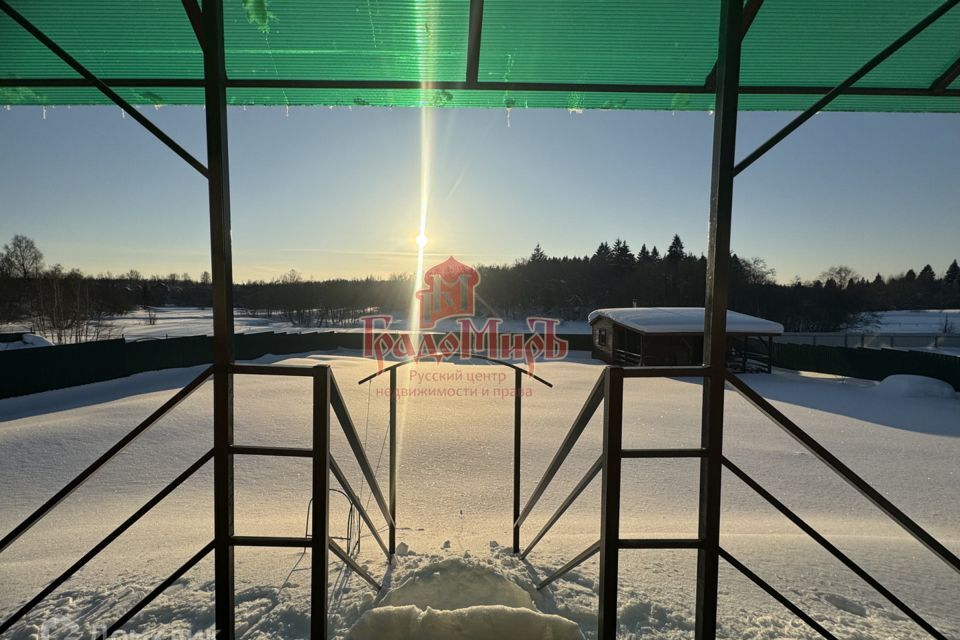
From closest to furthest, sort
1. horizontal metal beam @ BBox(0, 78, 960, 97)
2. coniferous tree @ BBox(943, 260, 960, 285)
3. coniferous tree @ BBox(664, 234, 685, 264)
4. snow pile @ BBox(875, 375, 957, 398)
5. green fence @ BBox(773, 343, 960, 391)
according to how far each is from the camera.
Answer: horizontal metal beam @ BBox(0, 78, 960, 97)
snow pile @ BBox(875, 375, 957, 398)
green fence @ BBox(773, 343, 960, 391)
coniferous tree @ BBox(664, 234, 685, 264)
coniferous tree @ BBox(943, 260, 960, 285)

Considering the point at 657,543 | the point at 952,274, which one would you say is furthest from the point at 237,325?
the point at 952,274

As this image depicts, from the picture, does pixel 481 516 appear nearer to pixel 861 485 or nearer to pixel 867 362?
pixel 861 485

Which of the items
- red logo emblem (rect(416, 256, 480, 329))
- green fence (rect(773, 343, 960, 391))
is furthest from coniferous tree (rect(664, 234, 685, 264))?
green fence (rect(773, 343, 960, 391))

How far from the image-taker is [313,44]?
230cm

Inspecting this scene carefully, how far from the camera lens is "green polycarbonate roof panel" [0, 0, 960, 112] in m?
2.13

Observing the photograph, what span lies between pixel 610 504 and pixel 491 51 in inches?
95.5

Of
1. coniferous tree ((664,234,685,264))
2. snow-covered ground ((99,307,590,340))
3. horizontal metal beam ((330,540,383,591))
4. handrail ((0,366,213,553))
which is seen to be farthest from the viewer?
coniferous tree ((664,234,685,264))

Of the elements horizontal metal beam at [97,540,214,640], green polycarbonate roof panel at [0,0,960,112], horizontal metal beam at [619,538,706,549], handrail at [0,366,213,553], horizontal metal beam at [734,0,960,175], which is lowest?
horizontal metal beam at [97,540,214,640]

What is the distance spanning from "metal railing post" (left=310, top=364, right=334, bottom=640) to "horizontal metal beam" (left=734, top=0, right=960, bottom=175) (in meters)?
1.91

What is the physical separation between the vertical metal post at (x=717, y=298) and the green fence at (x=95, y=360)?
588 inches

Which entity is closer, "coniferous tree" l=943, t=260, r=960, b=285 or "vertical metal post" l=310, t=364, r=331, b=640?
"vertical metal post" l=310, t=364, r=331, b=640

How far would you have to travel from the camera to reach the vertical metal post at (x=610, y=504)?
158 cm

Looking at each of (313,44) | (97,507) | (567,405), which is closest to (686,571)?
(313,44)

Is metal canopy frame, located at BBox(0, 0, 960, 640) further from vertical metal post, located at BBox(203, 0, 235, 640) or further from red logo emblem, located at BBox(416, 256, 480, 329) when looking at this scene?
red logo emblem, located at BBox(416, 256, 480, 329)
